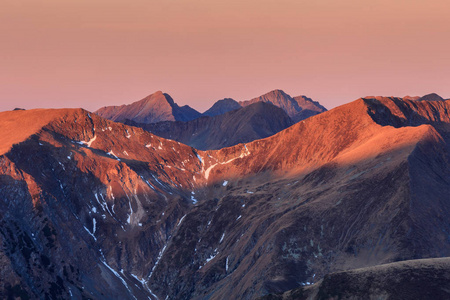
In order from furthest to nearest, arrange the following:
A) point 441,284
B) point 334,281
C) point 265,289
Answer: point 265,289
point 334,281
point 441,284

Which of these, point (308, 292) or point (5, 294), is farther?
point (5, 294)

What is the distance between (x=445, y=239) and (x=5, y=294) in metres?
167

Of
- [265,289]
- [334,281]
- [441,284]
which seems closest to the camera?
[441,284]

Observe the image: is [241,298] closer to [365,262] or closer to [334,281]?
[365,262]

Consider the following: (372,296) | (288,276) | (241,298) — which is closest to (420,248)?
(288,276)

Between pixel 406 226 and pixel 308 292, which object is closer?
pixel 308 292

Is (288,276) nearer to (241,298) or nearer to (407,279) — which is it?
(241,298)

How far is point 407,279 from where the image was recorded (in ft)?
387

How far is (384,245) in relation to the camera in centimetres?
19875

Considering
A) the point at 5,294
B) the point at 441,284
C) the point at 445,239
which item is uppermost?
the point at 5,294

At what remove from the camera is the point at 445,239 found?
650 ft

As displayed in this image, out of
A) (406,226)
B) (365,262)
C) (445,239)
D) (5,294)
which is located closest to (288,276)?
(365,262)

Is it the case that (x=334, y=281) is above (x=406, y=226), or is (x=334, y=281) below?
above

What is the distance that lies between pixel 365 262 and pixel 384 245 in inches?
414
